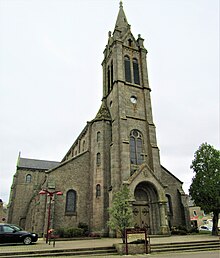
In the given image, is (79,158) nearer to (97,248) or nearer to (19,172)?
(97,248)

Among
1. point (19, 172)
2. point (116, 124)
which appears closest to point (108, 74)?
point (116, 124)

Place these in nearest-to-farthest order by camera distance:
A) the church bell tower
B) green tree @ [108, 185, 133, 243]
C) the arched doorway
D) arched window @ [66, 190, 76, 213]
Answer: green tree @ [108, 185, 133, 243] → the arched doorway → arched window @ [66, 190, 76, 213] → the church bell tower

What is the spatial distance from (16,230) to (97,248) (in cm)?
681

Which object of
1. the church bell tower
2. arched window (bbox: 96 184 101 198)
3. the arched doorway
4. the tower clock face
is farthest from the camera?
the tower clock face

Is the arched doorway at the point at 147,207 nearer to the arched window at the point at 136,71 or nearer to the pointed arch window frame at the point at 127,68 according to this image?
the pointed arch window frame at the point at 127,68

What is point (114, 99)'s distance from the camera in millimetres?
29438

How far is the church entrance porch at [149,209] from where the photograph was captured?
23305 mm

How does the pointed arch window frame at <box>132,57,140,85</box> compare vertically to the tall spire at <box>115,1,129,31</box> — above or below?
below

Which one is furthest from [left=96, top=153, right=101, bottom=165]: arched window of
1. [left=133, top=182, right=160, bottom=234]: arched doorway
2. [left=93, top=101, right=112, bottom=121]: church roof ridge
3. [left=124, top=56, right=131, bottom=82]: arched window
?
[left=124, top=56, right=131, bottom=82]: arched window

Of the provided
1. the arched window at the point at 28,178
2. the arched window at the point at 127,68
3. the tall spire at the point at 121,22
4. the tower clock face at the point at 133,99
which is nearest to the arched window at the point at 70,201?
the tower clock face at the point at 133,99

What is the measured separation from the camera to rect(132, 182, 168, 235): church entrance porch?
76.5ft

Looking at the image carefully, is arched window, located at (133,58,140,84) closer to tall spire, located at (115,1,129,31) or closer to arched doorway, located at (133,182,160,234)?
tall spire, located at (115,1,129,31)

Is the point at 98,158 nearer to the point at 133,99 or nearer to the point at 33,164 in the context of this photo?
the point at 133,99

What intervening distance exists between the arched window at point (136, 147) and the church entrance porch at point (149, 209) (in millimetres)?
3251
